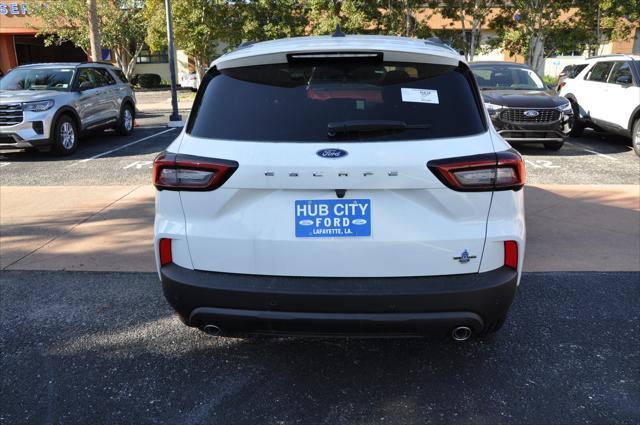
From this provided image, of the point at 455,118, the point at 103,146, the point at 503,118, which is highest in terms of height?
the point at 455,118

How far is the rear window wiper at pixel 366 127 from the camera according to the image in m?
2.63

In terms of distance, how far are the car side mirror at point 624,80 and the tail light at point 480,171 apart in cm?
928

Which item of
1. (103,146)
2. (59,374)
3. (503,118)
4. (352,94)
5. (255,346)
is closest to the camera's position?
(352,94)

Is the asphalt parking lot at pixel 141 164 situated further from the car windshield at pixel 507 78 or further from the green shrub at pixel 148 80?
the green shrub at pixel 148 80

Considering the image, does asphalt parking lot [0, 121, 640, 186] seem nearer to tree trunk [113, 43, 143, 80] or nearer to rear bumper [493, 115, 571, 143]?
rear bumper [493, 115, 571, 143]

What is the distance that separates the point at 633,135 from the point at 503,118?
2474mm

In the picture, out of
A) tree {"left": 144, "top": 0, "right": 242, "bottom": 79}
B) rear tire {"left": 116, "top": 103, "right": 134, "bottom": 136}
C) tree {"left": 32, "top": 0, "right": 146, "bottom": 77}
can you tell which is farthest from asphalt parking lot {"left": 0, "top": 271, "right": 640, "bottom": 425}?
tree {"left": 32, "top": 0, "right": 146, "bottom": 77}

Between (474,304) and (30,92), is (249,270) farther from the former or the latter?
(30,92)

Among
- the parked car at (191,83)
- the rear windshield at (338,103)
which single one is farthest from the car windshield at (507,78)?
the rear windshield at (338,103)

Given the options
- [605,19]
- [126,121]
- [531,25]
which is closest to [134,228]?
[126,121]

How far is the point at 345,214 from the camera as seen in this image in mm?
2586

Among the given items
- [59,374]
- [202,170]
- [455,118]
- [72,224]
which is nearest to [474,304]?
[455,118]

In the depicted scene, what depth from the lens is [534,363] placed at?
3271 mm

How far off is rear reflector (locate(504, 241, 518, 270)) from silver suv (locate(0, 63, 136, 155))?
9.56 meters
